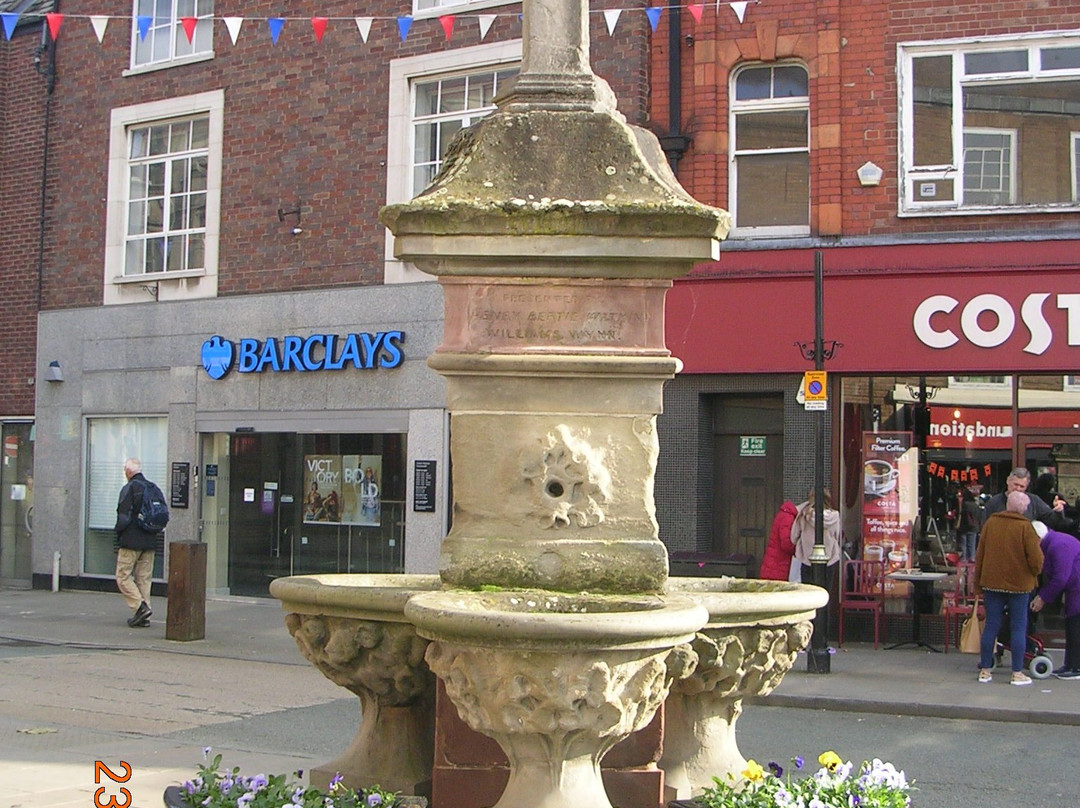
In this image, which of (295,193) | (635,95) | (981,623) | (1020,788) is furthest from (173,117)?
(1020,788)

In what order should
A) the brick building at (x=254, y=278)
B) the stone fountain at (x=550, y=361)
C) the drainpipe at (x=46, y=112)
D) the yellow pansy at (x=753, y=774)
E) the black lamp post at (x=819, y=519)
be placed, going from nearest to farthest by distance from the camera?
the yellow pansy at (x=753, y=774) → the stone fountain at (x=550, y=361) → the black lamp post at (x=819, y=519) → the brick building at (x=254, y=278) → the drainpipe at (x=46, y=112)

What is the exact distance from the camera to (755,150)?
1670cm

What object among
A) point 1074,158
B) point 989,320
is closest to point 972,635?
point 989,320

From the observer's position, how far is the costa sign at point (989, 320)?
593 inches

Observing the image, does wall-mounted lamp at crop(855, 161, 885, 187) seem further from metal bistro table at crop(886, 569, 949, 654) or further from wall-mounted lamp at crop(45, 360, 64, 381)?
wall-mounted lamp at crop(45, 360, 64, 381)

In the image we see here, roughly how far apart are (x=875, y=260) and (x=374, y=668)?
11153 mm

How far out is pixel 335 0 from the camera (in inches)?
757

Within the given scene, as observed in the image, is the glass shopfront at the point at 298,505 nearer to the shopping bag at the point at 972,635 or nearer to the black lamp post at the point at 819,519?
the black lamp post at the point at 819,519

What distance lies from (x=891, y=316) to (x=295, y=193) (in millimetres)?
8399

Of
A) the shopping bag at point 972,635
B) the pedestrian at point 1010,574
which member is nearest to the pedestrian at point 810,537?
the shopping bag at point 972,635

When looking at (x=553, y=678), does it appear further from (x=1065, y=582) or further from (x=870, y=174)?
(x=870, y=174)

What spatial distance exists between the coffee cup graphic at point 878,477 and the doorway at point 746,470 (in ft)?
3.20

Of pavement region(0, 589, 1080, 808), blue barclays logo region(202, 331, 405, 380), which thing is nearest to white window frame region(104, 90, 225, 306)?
blue barclays logo region(202, 331, 405, 380)

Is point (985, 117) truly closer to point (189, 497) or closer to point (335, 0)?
point (335, 0)
